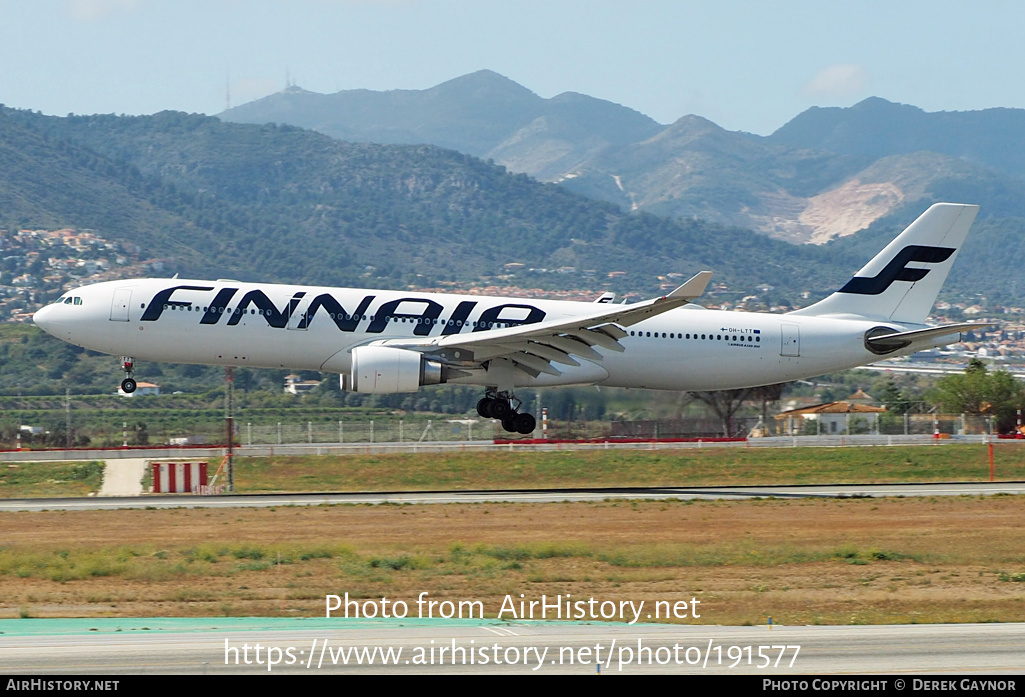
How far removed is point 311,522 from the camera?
29.0 m

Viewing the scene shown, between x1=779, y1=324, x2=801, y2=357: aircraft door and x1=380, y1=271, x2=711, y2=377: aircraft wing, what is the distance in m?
5.88

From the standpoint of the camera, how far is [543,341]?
1414 inches

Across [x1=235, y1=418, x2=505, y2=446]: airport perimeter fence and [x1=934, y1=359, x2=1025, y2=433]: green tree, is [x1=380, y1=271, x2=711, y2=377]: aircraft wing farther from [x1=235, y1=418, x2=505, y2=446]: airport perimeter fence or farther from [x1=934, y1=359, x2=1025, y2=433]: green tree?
[x1=934, y1=359, x2=1025, y2=433]: green tree

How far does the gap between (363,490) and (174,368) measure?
6732 centimetres

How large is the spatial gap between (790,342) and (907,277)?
16.2 ft

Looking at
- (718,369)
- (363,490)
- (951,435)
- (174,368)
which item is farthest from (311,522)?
(174,368)

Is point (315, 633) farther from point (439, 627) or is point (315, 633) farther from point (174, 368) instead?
point (174, 368)

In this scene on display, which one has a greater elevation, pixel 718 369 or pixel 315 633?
pixel 718 369

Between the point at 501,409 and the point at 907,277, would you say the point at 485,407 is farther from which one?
the point at 907,277

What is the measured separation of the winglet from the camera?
104ft

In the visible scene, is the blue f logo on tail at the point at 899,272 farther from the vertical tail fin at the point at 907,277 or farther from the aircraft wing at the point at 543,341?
the aircraft wing at the point at 543,341

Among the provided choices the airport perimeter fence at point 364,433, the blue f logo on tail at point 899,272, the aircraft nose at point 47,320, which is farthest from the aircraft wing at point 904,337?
the aircraft nose at point 47,320

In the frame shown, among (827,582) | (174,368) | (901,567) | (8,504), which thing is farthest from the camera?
(174,368)

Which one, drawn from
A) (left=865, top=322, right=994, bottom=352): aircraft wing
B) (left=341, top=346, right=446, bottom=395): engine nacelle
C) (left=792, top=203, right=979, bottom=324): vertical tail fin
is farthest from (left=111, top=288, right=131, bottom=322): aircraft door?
(left=865, top=322, right=994, bottom=352): aircraft wing
